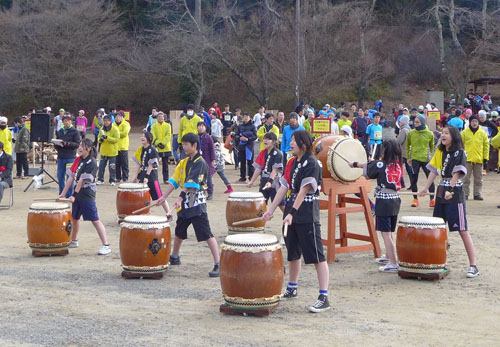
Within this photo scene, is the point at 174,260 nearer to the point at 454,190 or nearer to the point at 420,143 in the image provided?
the point at 454,190

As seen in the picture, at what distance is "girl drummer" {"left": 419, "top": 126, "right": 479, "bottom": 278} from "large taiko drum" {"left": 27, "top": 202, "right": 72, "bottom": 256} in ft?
16.3

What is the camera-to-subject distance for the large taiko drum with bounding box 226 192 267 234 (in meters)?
10.9

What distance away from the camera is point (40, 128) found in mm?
17281

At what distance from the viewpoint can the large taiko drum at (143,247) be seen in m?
8.43

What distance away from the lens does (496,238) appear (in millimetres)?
11039

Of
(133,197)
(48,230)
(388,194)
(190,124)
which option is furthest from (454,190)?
(190,124)

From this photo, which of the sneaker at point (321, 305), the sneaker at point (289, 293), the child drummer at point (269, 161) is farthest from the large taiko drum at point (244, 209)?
the sneaker at point (321, 305)

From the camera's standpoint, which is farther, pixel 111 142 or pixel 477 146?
pixel 111 142

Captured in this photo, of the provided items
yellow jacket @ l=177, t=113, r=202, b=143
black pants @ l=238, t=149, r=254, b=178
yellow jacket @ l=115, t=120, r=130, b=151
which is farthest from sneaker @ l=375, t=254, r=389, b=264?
yellow jacket @ l=115, t=120, r=130, b=151

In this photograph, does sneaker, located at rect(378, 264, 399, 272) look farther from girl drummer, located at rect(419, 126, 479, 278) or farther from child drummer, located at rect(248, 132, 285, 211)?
child drummer, located at rect(248, 132, 285, 211)

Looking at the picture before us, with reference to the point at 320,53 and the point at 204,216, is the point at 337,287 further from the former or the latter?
the point at 320,53

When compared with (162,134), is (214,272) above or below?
below

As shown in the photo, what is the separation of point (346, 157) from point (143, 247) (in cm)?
299

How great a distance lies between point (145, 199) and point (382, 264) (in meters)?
4.35
